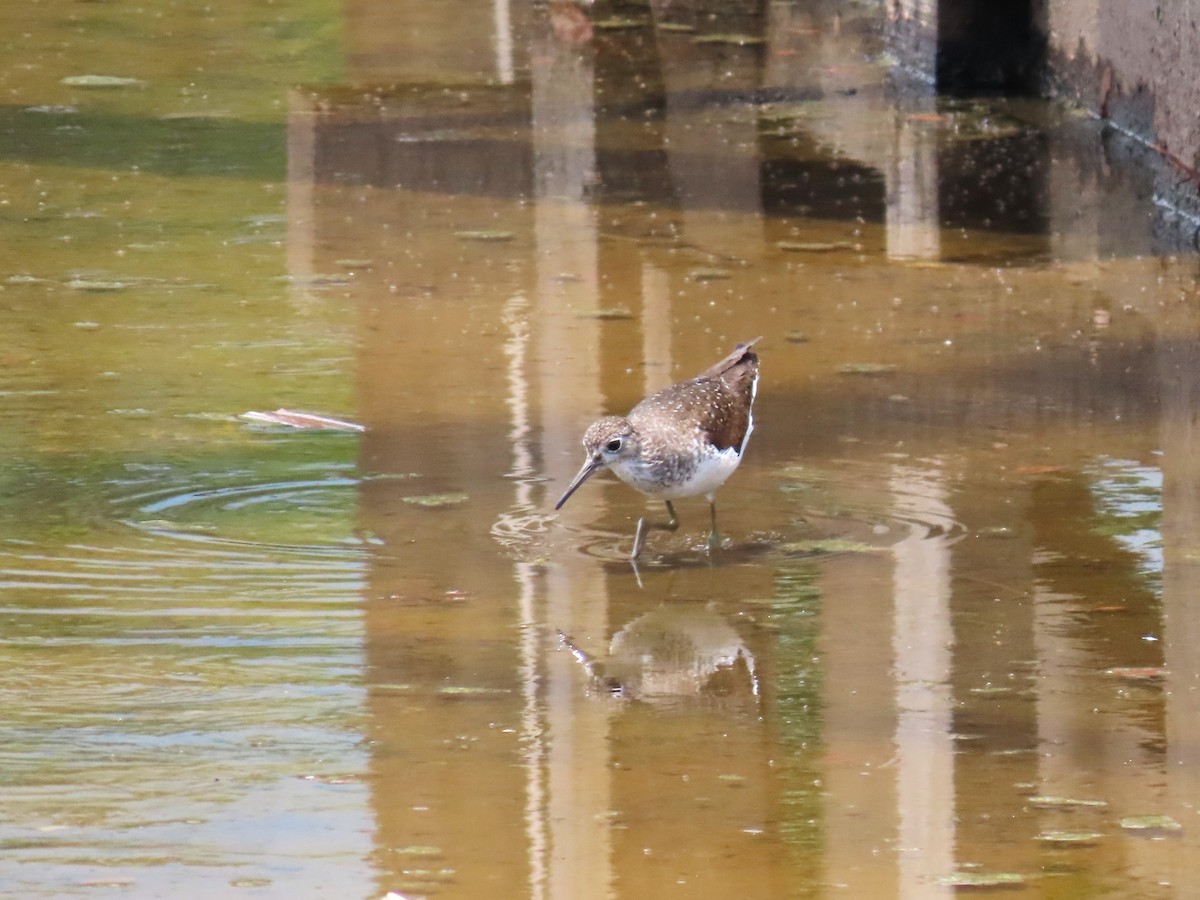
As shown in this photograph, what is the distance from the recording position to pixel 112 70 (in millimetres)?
13102

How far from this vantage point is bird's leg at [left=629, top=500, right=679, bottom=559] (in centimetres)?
659

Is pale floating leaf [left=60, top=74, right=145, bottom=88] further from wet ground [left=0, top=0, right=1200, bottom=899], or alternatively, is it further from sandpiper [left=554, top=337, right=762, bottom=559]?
sandpiper [left=554, top=337, right=762, bottom=559]

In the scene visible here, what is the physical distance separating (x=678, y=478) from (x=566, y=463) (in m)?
0.85

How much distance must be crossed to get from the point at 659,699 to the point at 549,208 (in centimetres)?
514

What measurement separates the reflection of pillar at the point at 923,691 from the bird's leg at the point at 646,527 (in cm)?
69

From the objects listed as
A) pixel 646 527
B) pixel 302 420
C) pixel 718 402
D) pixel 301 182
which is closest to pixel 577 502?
pixel 646 527

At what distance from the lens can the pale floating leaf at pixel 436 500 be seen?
6.85 metres

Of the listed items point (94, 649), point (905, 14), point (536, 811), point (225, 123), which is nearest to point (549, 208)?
point (225, 123)

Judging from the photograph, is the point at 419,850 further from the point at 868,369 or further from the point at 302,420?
Result: the point at 868,369

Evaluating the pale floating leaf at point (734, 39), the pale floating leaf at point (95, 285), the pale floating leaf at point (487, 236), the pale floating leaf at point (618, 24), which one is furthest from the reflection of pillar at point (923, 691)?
the pale floating leaf at point (618, 24)

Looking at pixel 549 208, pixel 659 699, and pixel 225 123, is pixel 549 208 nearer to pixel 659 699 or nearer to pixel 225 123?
pixel 225 123

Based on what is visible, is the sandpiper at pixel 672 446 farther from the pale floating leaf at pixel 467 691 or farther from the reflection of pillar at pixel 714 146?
the reflection of pillar at pixel 714 146

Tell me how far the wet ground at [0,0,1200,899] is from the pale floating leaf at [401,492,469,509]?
0.07ft

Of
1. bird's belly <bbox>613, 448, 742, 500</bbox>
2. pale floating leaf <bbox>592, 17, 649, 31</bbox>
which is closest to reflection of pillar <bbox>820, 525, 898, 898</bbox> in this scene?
bird's belly <bbox>613, 448, 742, 500</bbox>
